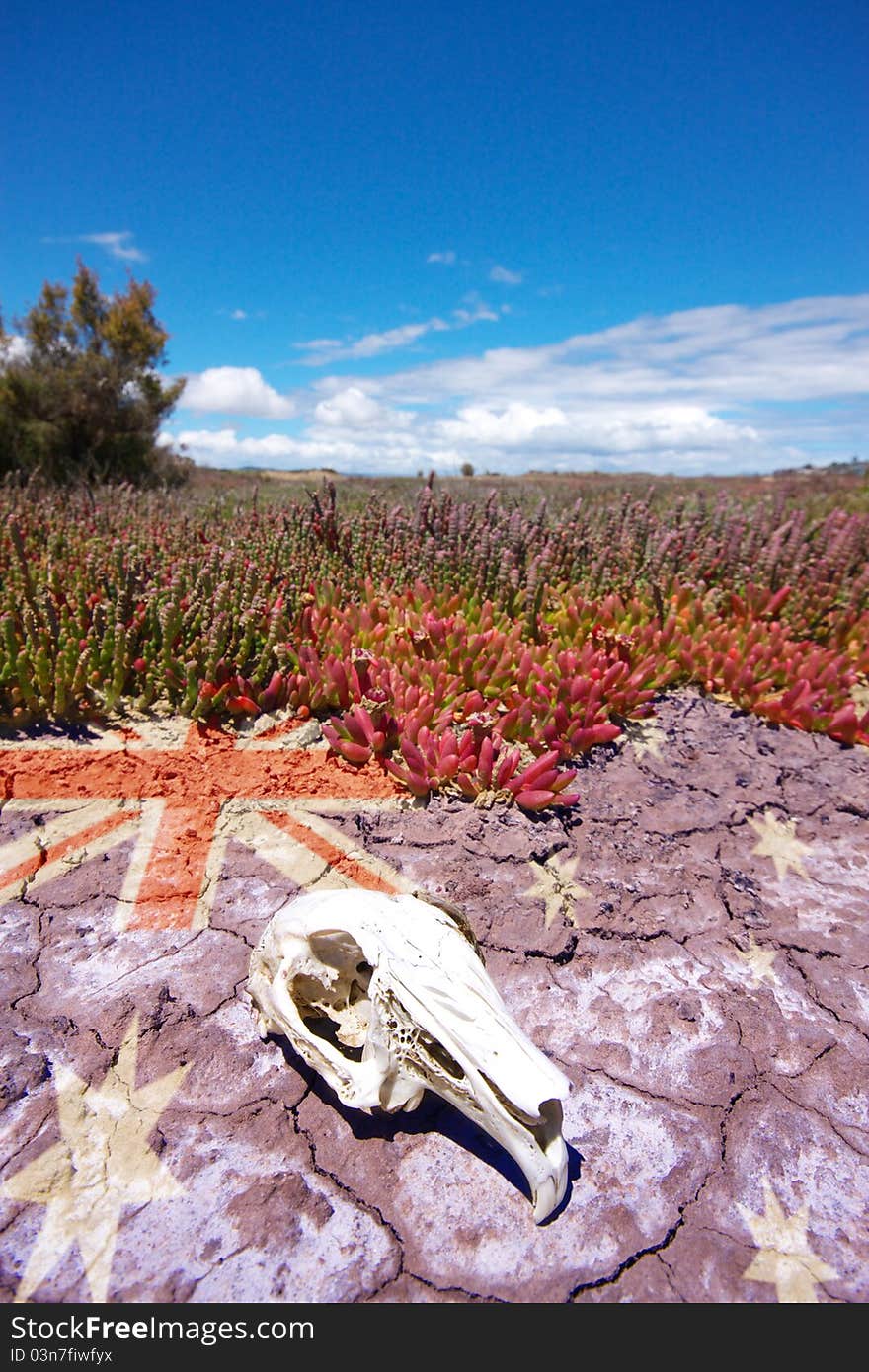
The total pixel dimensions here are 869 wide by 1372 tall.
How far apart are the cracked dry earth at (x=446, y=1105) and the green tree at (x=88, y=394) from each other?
45.3ft

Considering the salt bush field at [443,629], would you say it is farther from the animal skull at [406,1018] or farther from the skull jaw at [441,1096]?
the skull jaw at [441,1096]

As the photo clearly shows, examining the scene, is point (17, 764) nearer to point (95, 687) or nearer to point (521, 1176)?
point (95, 687)

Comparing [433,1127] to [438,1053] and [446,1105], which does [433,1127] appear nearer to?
[446,1105]

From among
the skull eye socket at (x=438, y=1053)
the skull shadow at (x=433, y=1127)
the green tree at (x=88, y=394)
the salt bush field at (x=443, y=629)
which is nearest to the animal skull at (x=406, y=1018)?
the skull eye socket at (x=438, y=1053)

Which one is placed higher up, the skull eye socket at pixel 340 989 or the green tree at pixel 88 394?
the green tree at pixel 88 394

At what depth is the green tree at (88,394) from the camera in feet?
52.6

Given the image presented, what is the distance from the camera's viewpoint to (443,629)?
5.19 metres

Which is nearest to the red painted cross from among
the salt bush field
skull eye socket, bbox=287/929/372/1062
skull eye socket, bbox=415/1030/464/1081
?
the salt bush field

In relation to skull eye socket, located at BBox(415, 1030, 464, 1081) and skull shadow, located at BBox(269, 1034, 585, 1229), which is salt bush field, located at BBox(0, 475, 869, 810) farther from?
skull eye socket, located at BBox(415, 1030, 464, 1081)

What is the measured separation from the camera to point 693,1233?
203 centimetres

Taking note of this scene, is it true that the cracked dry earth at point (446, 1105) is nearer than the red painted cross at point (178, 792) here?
Yes

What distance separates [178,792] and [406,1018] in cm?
229
